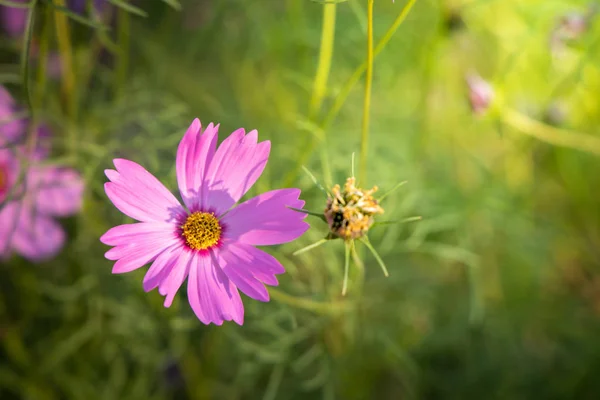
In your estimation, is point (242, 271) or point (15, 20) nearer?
point (242, 271)

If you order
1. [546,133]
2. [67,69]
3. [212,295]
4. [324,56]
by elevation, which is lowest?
[212,295]

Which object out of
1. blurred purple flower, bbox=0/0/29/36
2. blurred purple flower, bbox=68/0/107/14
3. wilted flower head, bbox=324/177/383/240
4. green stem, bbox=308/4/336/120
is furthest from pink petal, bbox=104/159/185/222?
blurred purple flower, bbox=0/0/29/36

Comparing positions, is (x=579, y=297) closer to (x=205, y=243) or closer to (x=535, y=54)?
(x=535, y=54)

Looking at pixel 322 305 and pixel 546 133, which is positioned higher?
pixel 546 133

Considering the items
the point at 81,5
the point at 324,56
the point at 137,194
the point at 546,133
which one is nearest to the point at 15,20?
the point at 81,5

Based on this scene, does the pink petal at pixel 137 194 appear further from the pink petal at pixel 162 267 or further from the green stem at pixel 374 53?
the green stem at pixel 374 53

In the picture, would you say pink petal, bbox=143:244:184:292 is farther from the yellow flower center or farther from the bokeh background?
the bokeh background

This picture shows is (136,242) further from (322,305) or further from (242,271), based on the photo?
(322,305)
